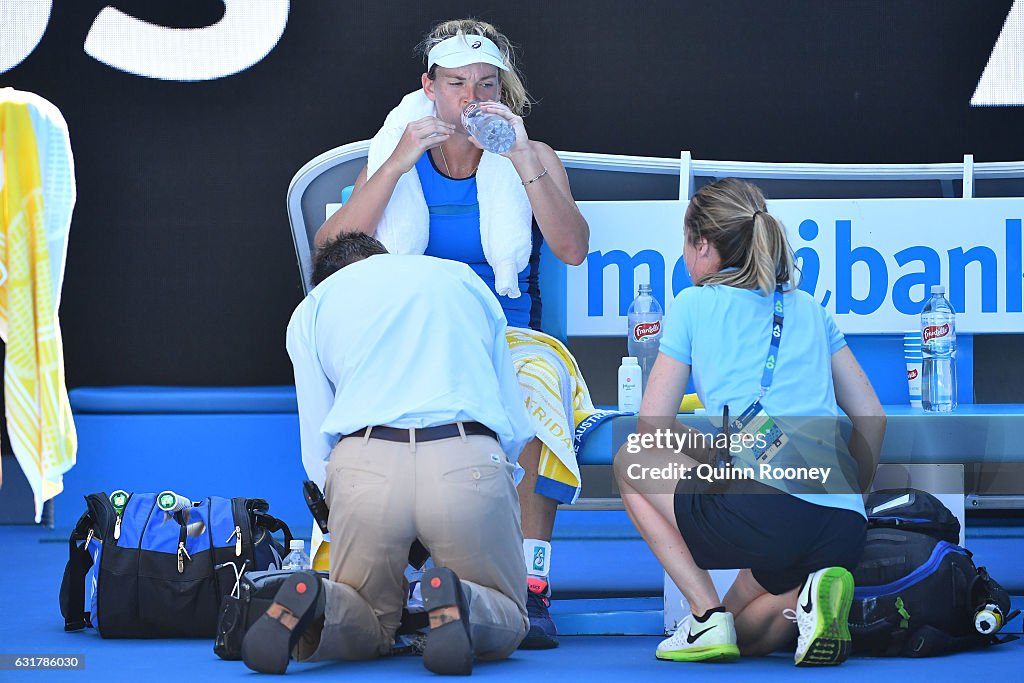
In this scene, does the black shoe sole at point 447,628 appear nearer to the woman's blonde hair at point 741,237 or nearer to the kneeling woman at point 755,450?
the kneeling woman at point 755,450

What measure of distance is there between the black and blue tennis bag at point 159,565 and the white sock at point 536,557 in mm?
554

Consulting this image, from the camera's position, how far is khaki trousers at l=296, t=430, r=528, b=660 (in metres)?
2.38

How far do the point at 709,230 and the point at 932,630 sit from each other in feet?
2.88

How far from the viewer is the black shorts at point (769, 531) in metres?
2.46

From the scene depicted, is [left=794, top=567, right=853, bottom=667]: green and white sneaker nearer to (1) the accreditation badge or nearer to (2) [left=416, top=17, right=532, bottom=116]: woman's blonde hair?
(1) the accreditation badge

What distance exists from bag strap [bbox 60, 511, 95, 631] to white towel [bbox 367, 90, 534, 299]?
93cm

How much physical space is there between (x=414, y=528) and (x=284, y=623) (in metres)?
0.29

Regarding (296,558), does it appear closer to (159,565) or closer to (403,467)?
(159,565)

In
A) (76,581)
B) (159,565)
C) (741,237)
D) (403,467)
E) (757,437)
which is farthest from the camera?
(76,581)

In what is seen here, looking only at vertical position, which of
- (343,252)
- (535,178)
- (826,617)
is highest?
(535,178)

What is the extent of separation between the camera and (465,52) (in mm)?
3184

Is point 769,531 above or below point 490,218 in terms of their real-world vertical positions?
below

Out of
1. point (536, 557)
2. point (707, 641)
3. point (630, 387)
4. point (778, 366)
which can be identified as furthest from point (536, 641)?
point (630, 387)

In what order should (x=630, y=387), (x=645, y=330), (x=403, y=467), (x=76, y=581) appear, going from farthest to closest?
(x=645, y=330), (x=630, y=387), (x=76, y=581), (x=403, y=467)
